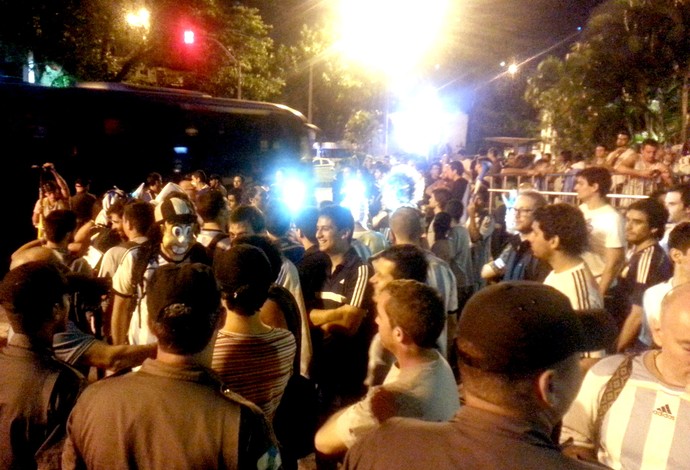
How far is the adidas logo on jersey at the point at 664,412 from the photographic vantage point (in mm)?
2350

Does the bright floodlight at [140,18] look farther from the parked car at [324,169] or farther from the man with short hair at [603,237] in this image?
the man with short hair at [603,237]

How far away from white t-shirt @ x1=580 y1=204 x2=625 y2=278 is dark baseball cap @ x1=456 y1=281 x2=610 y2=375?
4.01m

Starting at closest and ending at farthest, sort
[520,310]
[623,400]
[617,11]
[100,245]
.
Answer: [520,310]
[623,400]
[100,245]
[617,11]

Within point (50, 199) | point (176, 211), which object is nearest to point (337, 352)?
point (176, 211)

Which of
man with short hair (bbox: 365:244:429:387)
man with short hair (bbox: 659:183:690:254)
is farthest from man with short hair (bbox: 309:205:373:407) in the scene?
man with short hair (bbox: 659:183:690:254)

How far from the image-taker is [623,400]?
2.44 metres

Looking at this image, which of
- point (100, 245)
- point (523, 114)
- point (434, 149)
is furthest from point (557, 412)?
point (523, 114)

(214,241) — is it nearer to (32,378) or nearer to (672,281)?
(32,378)

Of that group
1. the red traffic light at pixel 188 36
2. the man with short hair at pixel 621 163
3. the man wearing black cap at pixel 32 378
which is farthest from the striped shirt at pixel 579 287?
the red traffic light at pixel 188 36

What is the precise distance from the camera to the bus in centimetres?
1477

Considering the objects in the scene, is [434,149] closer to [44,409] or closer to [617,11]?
Result: [617,11]

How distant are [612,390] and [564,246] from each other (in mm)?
1817

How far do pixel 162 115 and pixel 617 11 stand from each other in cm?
1367

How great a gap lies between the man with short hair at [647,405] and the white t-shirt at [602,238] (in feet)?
10.3
